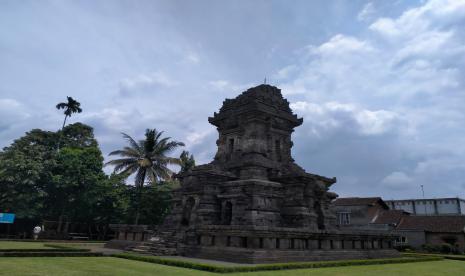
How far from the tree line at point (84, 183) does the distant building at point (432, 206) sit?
131 ft

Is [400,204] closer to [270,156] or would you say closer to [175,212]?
[270,156]

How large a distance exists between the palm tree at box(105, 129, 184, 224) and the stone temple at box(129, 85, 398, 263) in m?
11.1

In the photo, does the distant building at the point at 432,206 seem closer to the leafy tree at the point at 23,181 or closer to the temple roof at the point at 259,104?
the temple roof at the point at 259,104

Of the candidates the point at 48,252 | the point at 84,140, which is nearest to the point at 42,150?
the point at 84,140

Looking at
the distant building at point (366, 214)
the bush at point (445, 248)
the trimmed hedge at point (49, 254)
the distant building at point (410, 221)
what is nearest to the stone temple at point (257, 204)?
the trimmed hedge at point (49, 254)

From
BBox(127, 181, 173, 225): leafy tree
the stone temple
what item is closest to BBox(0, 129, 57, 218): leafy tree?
BBox(127, 181, 173, 225): leafy tree

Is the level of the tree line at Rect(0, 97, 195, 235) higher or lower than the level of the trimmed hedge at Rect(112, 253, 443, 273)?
higher

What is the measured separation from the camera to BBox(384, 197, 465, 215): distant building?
5247 cm

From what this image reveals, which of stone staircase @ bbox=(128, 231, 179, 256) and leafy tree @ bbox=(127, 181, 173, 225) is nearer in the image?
stone staircase @ bbox=(128, 231, 179, 256)

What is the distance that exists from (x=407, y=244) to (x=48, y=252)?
41.5 m

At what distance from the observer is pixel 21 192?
33.2 metres

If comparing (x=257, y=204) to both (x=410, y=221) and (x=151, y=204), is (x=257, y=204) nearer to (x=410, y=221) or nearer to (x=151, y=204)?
(x=151, y=204)

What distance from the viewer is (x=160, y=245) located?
Answer: 21109 millimetres

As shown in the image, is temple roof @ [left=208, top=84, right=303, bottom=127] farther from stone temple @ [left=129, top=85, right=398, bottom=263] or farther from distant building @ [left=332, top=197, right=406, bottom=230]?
distant building @ [left=332, top=197, right=406, bottom=230]
